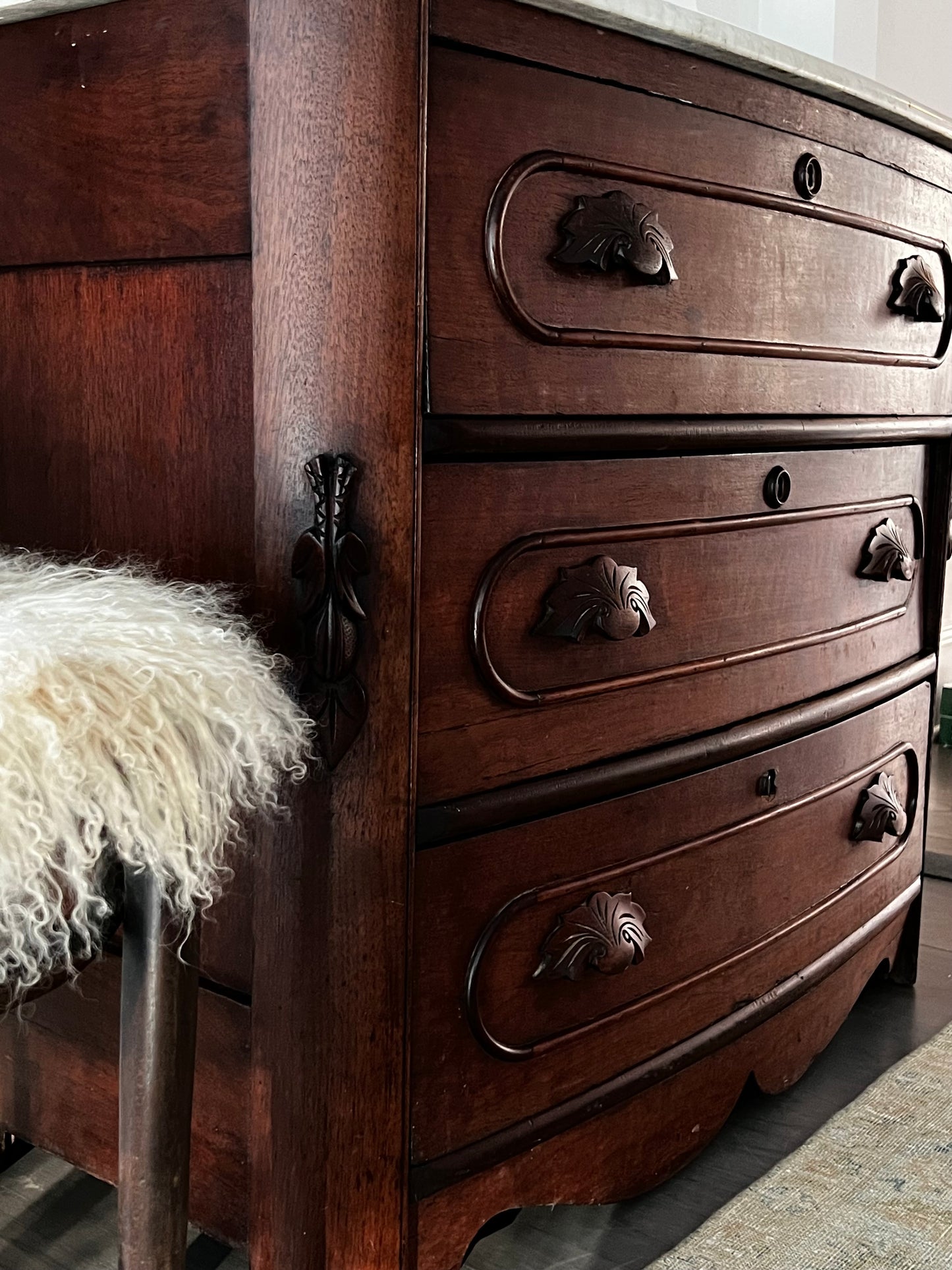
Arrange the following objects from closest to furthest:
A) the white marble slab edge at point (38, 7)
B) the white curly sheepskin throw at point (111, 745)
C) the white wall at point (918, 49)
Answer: the white curly sheepskin throw at point (111, 745), the white marble slab edge at point (38, 7), the white wall at point (918, 49)

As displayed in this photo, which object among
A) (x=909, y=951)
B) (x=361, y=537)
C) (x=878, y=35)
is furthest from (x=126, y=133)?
(x=878, y=35)

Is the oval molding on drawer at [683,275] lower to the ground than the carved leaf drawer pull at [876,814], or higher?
higher

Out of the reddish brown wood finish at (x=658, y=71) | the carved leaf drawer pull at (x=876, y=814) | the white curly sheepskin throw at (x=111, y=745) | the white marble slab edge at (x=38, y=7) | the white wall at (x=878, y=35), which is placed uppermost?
the white wall at (x=878, y=35)

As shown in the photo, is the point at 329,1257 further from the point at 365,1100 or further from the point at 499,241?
the point at 499,241

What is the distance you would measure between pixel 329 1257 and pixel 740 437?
662mm

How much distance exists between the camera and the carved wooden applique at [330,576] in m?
0.81

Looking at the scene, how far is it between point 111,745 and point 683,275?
552 millimetres

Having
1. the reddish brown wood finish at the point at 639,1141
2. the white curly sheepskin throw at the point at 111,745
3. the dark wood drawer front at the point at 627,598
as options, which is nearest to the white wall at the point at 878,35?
the dark wood drawer front at the point at 627,598

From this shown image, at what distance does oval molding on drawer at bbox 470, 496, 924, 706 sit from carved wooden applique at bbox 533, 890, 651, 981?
159 millimetres

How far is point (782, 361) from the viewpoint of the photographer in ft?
3.62

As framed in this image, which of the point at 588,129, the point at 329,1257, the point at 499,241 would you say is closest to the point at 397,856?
the point at 329,1257

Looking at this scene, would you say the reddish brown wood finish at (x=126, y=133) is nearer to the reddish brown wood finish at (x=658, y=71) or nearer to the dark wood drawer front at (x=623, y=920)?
the reddish brown wood finish at (x=658, y=71)

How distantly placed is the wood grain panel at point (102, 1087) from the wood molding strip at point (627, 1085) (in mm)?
136

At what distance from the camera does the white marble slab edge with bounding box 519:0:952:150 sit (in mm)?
870
